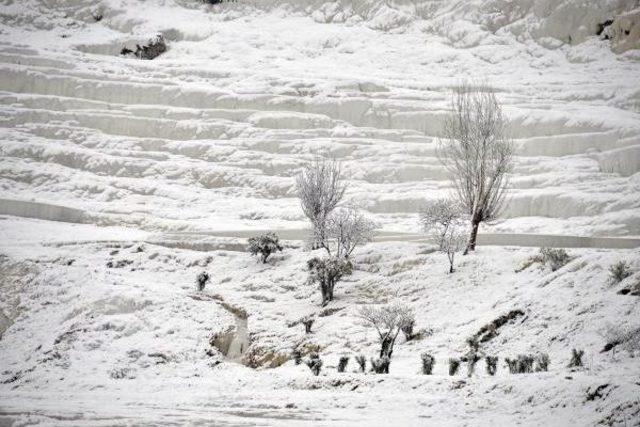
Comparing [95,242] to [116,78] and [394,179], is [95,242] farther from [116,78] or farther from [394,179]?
[116,78]

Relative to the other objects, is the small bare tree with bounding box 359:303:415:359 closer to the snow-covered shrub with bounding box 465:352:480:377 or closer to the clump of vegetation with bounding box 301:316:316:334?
the clump of vegetation with bounding box 301:316:316:334

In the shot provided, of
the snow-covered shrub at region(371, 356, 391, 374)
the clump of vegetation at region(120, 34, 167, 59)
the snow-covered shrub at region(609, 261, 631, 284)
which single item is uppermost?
the clump of vegetation at region(120, 34, 167, 59)

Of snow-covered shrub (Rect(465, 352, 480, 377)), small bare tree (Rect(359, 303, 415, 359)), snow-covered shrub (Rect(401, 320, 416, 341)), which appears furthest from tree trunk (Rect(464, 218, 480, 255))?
snow-covered shrub (Rect(465, 352, 480, 377))

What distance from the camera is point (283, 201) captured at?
1957 inches

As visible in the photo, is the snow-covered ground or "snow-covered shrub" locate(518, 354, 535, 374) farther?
the snow-covered ground

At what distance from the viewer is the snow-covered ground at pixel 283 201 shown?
16.6 metres

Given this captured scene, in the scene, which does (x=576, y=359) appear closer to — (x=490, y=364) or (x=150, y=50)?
(x=490, y=364)

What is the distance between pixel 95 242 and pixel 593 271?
1028 inches

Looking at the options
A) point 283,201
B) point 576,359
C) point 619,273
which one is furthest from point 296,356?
point 283,201

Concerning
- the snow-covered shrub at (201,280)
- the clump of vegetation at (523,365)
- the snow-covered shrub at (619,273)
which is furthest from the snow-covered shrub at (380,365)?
the snow-covered shrub at (201,280)

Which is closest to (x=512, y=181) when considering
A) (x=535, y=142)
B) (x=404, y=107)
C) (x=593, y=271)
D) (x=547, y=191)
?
(x=547, y=191)

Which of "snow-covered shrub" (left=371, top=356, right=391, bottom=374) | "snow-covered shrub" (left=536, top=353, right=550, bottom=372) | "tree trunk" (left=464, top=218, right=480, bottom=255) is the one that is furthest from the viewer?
"tree trunk" (left=464, top=218, right=480, bottom=255)

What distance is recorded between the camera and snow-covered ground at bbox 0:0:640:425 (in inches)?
652

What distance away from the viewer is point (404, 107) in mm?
60031
